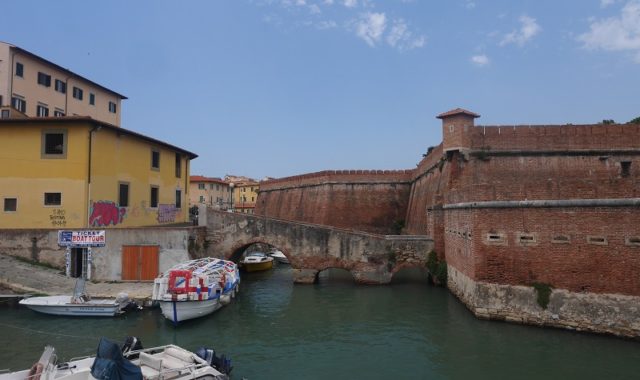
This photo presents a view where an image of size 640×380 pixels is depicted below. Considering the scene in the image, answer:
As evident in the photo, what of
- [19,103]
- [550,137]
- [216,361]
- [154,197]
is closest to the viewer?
[216,361]

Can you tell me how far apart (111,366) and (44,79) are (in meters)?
25.4

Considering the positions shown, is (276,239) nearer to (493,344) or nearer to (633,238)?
(493,344)

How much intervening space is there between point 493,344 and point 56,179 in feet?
58.9

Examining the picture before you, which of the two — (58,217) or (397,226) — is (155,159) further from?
(397,226)

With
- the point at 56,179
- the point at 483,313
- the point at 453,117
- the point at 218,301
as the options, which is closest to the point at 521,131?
the point at 453,117

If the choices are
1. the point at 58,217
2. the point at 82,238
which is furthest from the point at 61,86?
the point at 82,238

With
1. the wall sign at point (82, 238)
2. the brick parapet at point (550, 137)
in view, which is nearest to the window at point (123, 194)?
the wall sign at point (82, 238)

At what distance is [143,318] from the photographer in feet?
46.2

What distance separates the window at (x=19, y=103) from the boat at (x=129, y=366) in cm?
2107

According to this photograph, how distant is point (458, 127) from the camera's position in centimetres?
2034

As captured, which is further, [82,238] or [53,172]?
[53,172]

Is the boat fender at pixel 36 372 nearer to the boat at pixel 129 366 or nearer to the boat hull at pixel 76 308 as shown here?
the boat at pixel 129 366

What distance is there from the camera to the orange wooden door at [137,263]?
17531mm

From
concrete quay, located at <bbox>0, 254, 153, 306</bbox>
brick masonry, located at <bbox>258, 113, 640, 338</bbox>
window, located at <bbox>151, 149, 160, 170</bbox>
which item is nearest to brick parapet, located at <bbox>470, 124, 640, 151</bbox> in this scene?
brick masonry, located at <bbox>258, 113, 640, 338</bbox>
